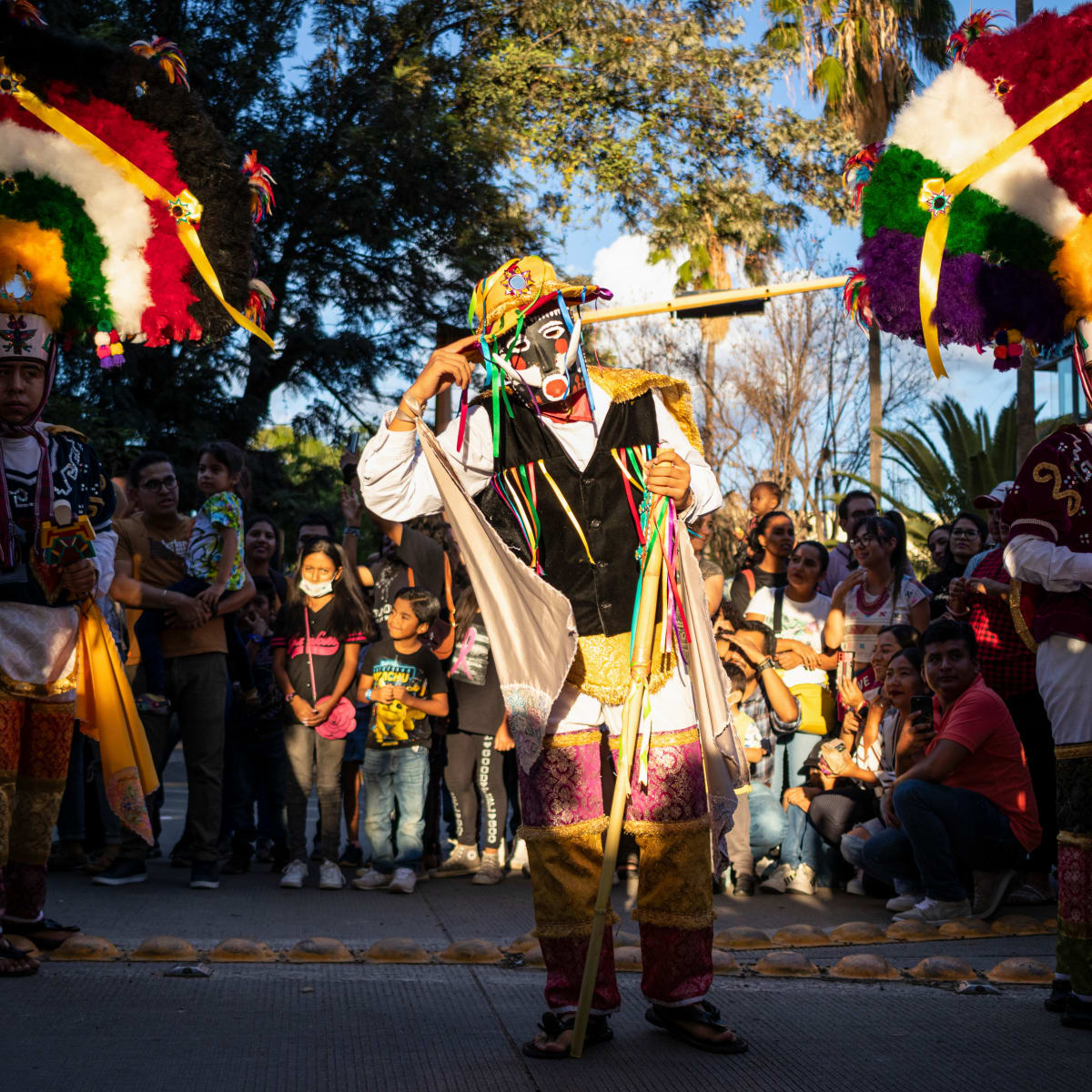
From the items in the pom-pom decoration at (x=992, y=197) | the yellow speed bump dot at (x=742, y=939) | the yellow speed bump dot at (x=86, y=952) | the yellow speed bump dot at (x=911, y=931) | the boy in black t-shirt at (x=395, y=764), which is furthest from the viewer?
A: the boy in black t-shirt at (x=395, y=764)

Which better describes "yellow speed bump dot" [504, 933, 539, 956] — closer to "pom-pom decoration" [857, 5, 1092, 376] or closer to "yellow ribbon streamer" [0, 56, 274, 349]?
"yellow ribbon streamer" [0, 56, 274, 349]

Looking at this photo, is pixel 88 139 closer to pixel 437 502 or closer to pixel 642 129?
pixel 437 502

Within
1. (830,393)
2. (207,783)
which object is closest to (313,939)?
(207,783)

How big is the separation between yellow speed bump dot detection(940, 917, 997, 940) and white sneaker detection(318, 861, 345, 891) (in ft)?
9.80

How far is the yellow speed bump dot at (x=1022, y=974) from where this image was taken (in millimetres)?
4523

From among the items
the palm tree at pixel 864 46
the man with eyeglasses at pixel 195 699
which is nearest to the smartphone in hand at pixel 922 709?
the man with eyeglasses at pixel 195 699

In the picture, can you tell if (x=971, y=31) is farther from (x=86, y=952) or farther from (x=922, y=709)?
(x=86, y=952)

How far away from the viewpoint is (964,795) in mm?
5812

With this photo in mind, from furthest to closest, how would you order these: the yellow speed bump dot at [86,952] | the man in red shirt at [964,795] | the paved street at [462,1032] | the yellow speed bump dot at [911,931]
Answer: the man in red shirt at [964,795]
the yellow speed bump dot at [911,931]
the yellow speed bump dot at [86,952]
the paved street at [462,1032]

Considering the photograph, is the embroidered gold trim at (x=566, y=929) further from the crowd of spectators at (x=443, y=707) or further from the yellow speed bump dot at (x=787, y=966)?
the crowd of spectators at (x=443, y=707)

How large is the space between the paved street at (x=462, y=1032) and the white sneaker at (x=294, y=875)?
1.49 metres

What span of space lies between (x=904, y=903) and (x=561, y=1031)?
2.85 metres

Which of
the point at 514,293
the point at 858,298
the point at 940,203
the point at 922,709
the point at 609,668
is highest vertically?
the point at 940,203

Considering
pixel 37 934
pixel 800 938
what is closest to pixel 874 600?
pixel 800 938
